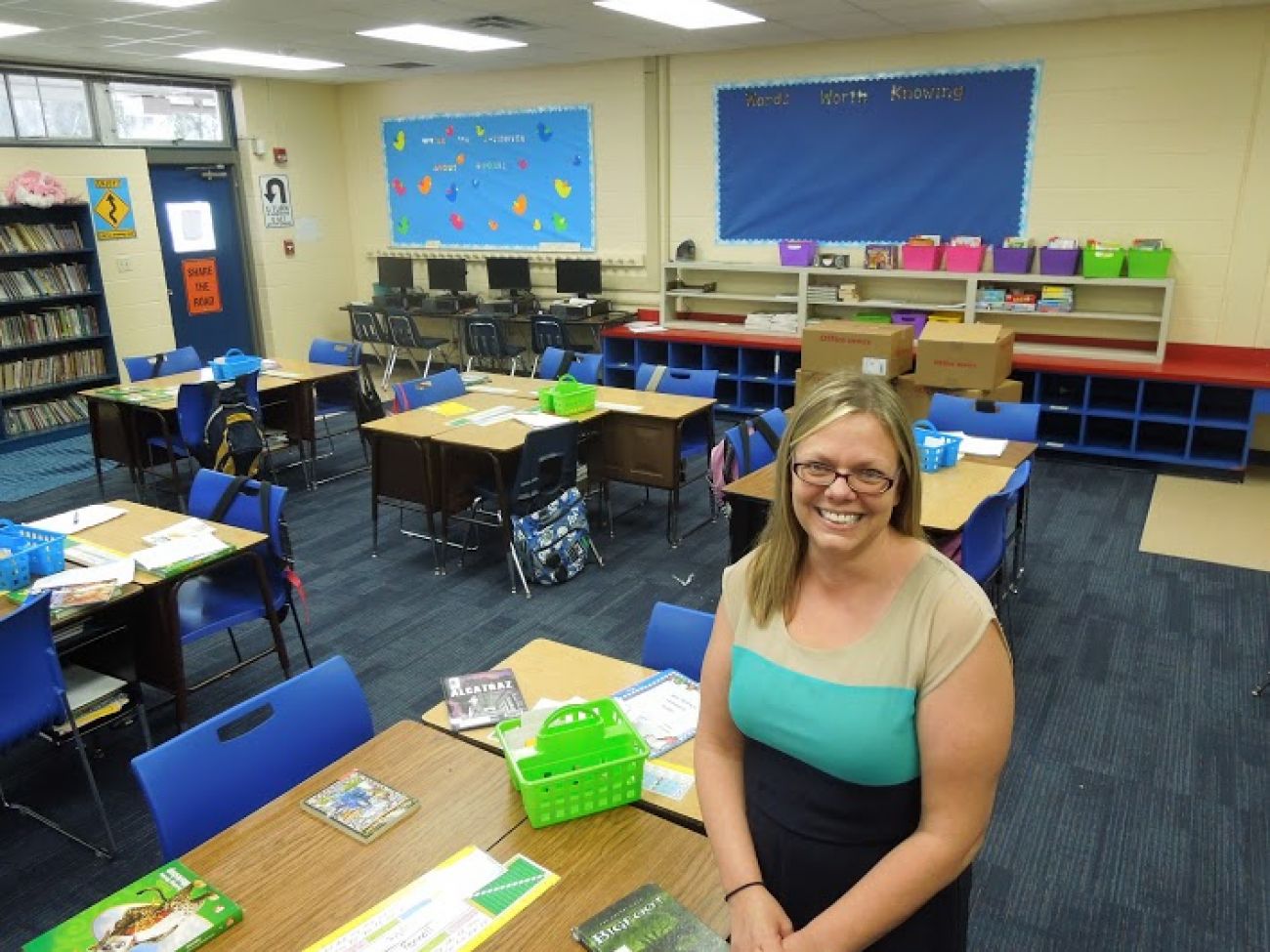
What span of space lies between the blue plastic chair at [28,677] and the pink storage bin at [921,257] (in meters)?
6.11

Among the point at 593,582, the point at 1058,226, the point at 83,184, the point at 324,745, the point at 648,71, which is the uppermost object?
the point at 648,71

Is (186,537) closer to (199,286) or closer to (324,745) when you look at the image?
(324,745)

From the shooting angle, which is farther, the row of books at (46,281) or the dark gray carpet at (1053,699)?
the row of books at (46,281)

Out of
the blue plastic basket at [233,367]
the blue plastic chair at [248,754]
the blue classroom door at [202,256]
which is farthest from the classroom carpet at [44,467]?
the blue plastic chair at [248,754]

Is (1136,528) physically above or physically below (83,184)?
below

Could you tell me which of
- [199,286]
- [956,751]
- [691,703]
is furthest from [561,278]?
[956,751]

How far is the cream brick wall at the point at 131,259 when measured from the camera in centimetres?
748

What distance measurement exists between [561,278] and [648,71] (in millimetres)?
1938

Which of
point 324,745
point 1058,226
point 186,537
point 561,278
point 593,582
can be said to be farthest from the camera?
point 561,278

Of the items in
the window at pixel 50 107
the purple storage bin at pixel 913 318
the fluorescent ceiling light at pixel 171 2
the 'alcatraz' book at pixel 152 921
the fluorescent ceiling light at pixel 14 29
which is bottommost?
the 'alcatraz' book at pixel 152 921

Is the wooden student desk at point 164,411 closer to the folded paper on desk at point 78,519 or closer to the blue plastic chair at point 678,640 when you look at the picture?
the folded paper on desk at point 78,519

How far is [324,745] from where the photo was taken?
6.63 feet

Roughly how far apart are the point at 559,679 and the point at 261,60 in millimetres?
7264

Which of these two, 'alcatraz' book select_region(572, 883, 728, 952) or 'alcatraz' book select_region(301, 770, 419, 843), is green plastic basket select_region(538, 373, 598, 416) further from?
'alcatraz' book select_region(572, 883, 728, 952)
